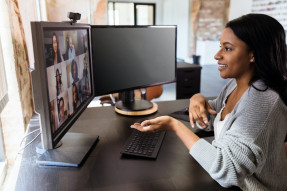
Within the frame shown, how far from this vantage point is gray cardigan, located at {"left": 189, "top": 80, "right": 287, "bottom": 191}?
0.74 m

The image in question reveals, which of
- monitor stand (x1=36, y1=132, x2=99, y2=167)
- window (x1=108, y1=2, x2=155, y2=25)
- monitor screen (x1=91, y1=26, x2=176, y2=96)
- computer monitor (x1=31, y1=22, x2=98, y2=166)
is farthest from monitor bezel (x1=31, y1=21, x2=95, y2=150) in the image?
window (x1=108, y1=2, x2=155, y2=25)

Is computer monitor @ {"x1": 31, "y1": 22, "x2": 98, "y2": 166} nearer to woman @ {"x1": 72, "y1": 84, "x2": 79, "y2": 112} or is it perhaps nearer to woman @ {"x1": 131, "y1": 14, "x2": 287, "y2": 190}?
woman @ {"x1": 72, "y1": 84, "x2": 79, "y2": 112}

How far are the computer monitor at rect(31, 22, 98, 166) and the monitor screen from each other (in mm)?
104

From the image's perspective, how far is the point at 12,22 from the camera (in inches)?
57.3

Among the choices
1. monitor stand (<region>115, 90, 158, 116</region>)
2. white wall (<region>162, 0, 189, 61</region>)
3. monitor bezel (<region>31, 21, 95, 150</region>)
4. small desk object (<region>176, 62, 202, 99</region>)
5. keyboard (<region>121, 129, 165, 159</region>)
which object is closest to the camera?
monitor bezel (<region>31, 21, 95, 150</region>)

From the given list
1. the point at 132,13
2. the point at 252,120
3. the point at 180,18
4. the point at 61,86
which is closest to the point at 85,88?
the point at 61,86

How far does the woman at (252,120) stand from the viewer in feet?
2.46

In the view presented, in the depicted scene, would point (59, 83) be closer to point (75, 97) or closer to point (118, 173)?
point (75, 97)

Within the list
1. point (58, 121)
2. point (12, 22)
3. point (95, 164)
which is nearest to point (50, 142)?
point (58, 121)

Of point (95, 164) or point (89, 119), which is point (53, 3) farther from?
point (95, 164)

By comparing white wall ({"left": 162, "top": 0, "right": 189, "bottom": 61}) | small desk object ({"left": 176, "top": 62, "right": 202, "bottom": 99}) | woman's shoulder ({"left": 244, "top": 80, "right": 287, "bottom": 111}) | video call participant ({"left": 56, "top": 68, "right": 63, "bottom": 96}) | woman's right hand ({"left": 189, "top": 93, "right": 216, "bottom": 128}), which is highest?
white wall ({"left": 162, "top": 0, "right": 189, "bottom": 61})

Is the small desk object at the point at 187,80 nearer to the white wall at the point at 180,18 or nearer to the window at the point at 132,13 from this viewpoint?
the white wall at the point at 180,18

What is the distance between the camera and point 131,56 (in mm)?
1373

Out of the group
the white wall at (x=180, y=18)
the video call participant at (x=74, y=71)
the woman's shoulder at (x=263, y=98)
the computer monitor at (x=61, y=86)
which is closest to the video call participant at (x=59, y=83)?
the computer monitor at (x=61, y=86)
